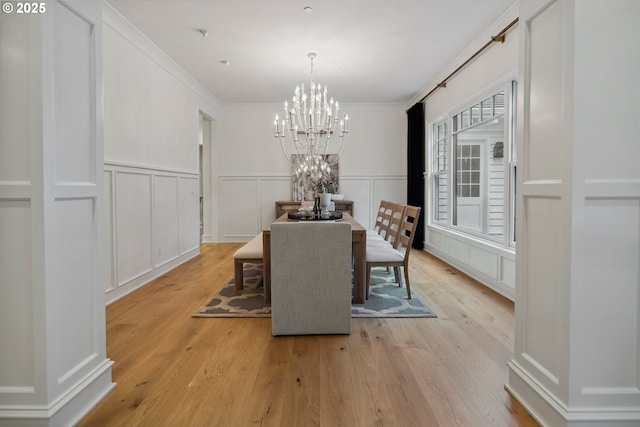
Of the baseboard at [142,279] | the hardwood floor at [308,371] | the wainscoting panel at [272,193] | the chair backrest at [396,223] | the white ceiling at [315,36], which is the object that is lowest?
the hardwood floor at [308,371]

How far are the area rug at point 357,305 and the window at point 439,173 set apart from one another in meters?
2.18

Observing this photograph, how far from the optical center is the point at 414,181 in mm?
5859

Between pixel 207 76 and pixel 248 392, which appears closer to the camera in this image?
pixel 248 392

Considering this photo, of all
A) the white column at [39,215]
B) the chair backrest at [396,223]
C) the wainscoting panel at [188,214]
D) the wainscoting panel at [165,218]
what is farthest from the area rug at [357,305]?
the wainscoting panel at [188,214]

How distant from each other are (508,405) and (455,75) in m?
3.90

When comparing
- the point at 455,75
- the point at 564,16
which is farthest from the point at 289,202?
the point at 564,16

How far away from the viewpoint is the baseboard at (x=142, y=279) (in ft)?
10.2

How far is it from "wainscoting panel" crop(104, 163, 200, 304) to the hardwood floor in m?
0.46

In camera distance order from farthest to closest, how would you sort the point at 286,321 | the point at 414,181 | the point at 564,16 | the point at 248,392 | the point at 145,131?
the point at 414,181
the point at 145,131
the point at 286,321
the point at 248,392
the point at 564,16

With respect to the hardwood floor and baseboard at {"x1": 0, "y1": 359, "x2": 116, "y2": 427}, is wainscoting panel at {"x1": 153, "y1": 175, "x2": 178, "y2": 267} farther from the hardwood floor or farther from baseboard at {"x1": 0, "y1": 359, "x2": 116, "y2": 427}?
→ baseboard at {"x1": 0, "y1": 359, "x2": 116, "y2": 427}

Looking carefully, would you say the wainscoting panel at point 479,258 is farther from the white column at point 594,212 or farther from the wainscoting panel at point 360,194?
the white column at point 594,212

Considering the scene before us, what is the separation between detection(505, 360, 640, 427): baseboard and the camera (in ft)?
4.28

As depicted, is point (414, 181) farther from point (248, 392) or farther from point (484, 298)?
point (248, 392)

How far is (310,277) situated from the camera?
230cm
